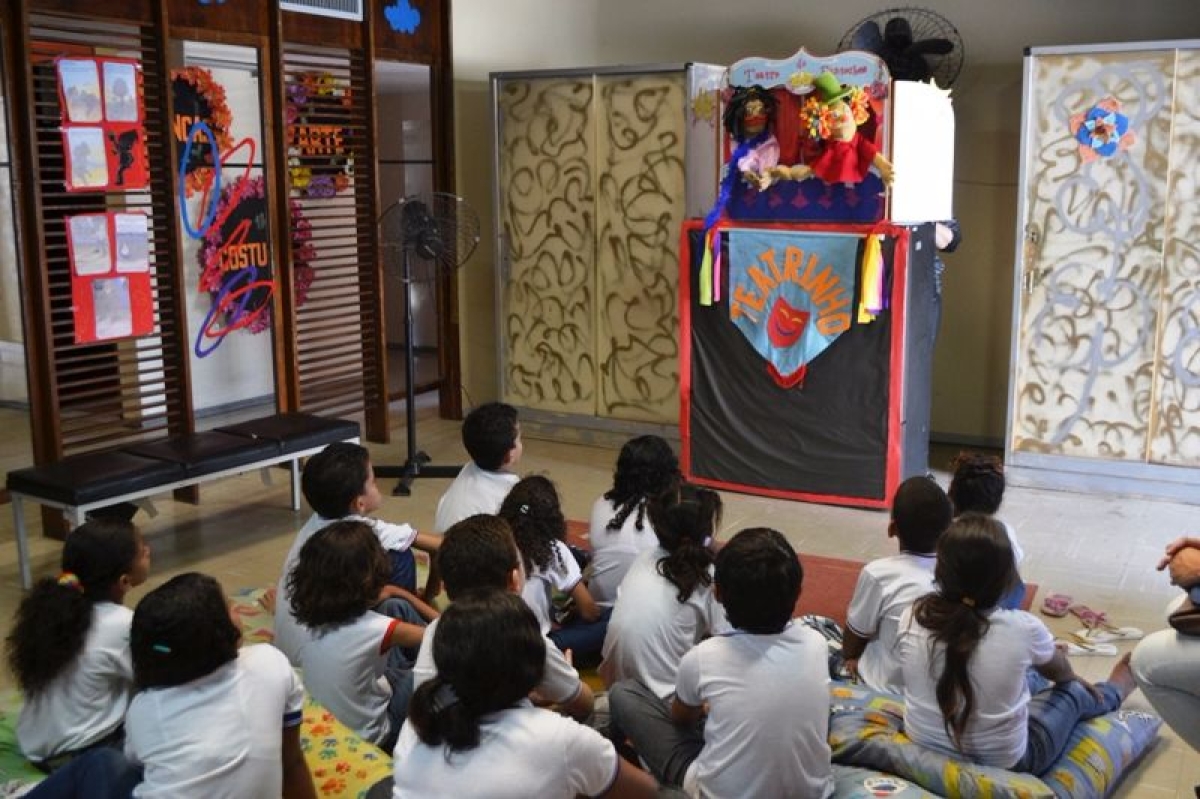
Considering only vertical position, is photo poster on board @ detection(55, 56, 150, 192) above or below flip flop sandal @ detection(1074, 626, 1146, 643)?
above

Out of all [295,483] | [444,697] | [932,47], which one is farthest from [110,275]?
[932,47]

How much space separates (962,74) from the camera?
6.90m

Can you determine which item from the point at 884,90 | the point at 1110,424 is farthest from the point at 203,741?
the point at 1110,424

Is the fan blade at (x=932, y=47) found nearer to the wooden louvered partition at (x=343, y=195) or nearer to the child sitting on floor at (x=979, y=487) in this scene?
the wooden louvered partition at (x=343, y=195)

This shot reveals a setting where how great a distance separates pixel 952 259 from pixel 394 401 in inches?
143

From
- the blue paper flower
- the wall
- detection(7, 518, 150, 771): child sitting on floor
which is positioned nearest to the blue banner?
the wall

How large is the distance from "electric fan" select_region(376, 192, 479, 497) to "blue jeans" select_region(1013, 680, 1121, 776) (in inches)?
145

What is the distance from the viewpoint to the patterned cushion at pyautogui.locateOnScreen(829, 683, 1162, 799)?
2926 mm

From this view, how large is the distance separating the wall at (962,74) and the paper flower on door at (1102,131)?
0.97m

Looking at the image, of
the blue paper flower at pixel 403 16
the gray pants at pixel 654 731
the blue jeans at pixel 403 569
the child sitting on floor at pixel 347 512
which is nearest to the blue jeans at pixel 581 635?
the child sitting on floor at pixel 347 512

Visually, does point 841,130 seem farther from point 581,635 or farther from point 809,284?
point 581,635

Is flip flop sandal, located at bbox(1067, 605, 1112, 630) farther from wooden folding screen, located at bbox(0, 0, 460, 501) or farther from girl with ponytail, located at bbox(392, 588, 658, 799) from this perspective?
wooden folding screen, located at bbox(0, 0, 460, 501)

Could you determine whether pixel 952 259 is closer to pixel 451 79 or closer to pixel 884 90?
pixel 884 90

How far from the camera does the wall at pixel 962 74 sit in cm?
675
